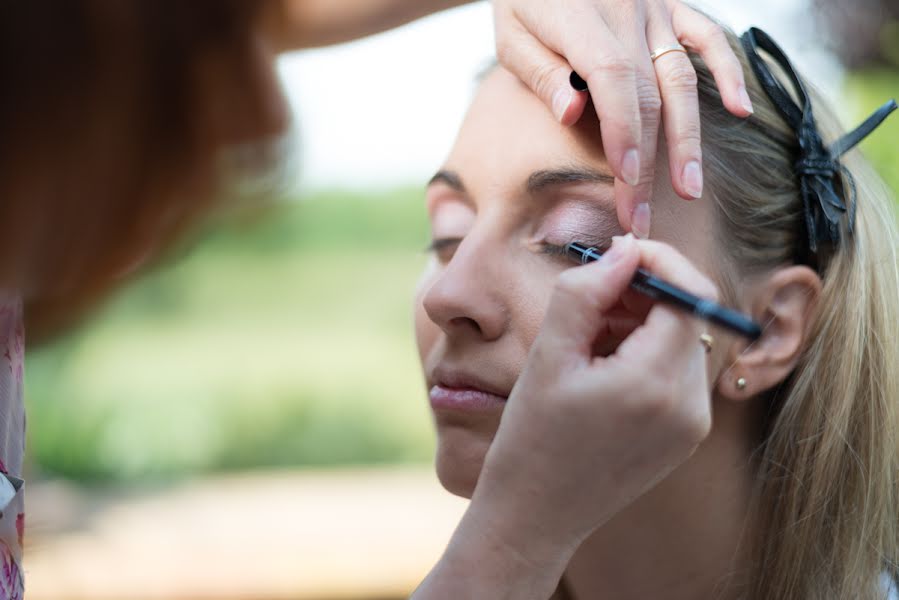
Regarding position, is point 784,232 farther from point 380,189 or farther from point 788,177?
point 380,189

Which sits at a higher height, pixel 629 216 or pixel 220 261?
pixel 220 261

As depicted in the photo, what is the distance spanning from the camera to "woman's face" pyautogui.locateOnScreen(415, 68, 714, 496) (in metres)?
1.38

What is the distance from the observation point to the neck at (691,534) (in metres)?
1.51

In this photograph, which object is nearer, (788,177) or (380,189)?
(788,177)

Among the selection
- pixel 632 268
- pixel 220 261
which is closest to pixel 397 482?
pixel 220 261

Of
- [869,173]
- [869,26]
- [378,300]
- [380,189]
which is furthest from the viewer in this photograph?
[378,300]

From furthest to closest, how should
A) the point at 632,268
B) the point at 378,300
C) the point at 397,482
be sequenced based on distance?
the point at 378,300 → the point at 397,482 → the point at 632,268

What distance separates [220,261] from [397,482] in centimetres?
206

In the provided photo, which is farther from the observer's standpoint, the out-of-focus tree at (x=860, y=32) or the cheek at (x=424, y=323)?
the out-of-focus tree at (x=860, y=32)

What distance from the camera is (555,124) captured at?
1.43 metres

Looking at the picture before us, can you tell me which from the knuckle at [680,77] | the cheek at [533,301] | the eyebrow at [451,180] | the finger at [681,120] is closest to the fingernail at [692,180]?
the finger at [681,120]

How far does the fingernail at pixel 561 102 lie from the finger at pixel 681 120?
0.13m

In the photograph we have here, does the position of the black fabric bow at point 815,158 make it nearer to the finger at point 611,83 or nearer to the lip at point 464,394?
the finger at point 611,83

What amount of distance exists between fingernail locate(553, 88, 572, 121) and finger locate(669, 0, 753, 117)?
23 cm
